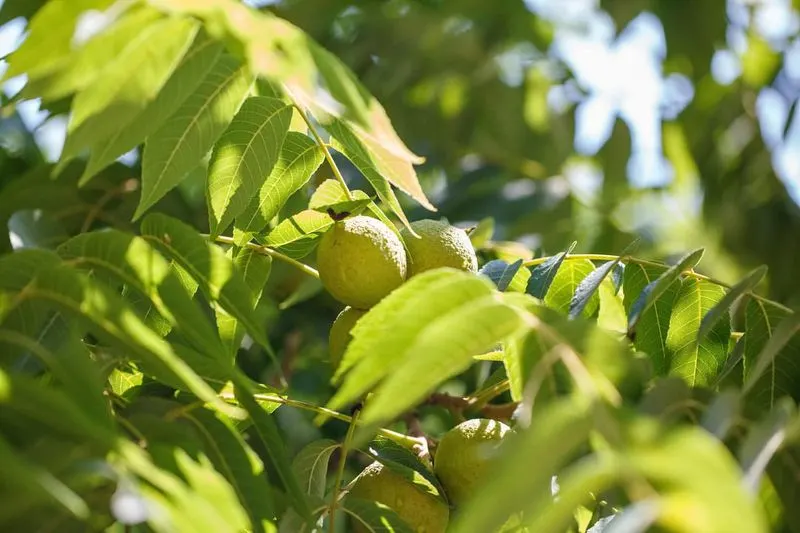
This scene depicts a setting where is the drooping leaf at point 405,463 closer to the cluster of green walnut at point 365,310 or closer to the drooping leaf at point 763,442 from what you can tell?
the cluster of green walnut at point 365,310

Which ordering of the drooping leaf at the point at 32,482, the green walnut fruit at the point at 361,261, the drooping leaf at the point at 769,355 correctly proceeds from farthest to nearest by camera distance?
the green walnut fruit at the point at 361,261 → the drooping leaf at the point at 769,355 → the drooping leaf at the point at 32,482

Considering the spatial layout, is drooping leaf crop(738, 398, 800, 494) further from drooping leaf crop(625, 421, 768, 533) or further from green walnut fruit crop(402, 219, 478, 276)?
green walnut fruit crop(402, 219, 478, 276)

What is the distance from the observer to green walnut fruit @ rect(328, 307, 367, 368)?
1625 millimetres

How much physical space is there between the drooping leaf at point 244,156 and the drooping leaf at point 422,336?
Answer: 1.38 feet

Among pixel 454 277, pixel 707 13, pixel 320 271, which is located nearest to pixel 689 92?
pixel 707 13

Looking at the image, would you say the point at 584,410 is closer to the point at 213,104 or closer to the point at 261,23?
the point at 261,23

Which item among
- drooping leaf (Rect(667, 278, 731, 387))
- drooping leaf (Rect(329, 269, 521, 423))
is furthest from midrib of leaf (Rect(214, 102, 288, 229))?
drooping leaf (Rect(667, 278, 731, 387))

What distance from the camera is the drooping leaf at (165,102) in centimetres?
127

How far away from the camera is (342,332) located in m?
1.63

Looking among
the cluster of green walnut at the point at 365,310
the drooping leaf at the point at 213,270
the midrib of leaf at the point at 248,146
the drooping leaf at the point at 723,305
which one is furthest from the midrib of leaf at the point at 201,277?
the drooping leaf at the point at 723,305

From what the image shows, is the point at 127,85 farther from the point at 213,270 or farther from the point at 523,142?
the point at 523,142

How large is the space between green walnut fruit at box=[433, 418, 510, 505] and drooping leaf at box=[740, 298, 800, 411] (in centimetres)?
37

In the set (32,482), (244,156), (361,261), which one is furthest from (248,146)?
(32,482)

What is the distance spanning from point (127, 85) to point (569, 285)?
35.1 inches
